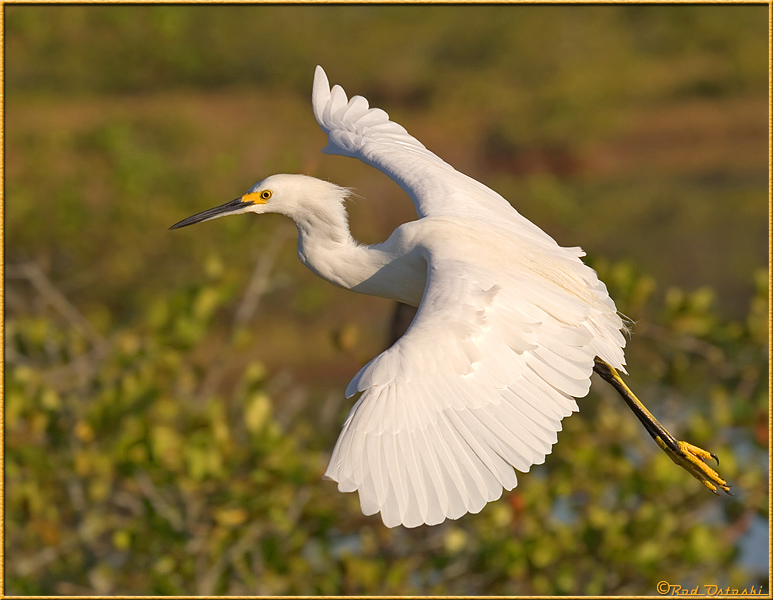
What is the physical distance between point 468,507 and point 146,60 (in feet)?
42.7

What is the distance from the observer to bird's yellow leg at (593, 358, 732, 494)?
343cm

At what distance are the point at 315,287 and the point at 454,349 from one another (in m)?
6.94

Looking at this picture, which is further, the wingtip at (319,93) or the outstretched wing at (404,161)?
the wingtip at (319,93)

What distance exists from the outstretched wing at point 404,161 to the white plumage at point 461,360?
0.30ft

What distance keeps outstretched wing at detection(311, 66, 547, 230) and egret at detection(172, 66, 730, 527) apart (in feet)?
0.08

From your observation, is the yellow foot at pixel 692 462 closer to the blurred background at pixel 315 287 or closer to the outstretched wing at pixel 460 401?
the blurred background at pixel 315 287

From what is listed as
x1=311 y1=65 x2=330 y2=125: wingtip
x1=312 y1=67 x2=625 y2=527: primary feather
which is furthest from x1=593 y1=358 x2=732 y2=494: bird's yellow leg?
x1=311 y1=65 x2=330 y2=125: wingtip

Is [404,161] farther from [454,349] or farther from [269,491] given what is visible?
[269,491]

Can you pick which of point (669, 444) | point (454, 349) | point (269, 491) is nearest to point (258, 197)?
point (454, 349)

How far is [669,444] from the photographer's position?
11.6 feet

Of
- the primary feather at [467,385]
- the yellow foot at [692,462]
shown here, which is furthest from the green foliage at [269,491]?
the primary feather at [467,385]

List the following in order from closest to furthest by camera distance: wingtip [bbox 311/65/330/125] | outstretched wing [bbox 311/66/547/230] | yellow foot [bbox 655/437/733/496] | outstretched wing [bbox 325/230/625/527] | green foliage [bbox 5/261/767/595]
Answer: outstretched wing [bbox 325/230/625/527] < outstretched wing [bbox 311/66/547/230] < yellow foot [bbox 655/437/733/496] < wingtip [bbox 311/65/330/125] < green foliage [bbox 5/261/767/595]

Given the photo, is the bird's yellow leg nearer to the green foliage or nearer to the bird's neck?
the green foliage

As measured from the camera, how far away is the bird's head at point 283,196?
3.32 m
